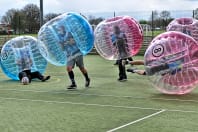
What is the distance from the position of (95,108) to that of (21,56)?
15.6 ft

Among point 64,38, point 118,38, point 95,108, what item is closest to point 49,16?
point 118,38

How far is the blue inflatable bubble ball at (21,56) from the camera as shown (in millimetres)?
12562

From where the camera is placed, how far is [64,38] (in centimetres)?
1067

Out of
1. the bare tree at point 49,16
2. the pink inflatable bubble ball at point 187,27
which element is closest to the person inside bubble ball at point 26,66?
the pink inflatable bubble ball at point 187,27

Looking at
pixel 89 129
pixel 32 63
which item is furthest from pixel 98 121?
pixel 32 63

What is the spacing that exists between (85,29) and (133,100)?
2.68m

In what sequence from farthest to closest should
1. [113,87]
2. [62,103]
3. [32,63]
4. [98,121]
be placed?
1. [32,63]
2. [113,87]
3. [62,103]
4. [98,121]

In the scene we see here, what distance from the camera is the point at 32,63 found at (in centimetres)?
1266

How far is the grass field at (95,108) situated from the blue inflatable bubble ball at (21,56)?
27.3 inches

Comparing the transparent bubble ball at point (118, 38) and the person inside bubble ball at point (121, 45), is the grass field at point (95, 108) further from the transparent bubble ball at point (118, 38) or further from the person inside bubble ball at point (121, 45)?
the transparent bubble ball at point (118, 38)

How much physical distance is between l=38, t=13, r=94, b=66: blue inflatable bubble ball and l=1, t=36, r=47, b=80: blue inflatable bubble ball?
159cm

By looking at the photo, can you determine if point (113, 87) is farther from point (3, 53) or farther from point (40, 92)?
point (3, 53)

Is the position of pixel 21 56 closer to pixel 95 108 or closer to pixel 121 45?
pixel 121 45

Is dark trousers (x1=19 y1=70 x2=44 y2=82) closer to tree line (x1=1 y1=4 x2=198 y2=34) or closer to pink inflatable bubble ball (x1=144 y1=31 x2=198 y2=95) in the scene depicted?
pink inflatable bubble ball (x1=144 y1=31 x2=198 y2=95)
